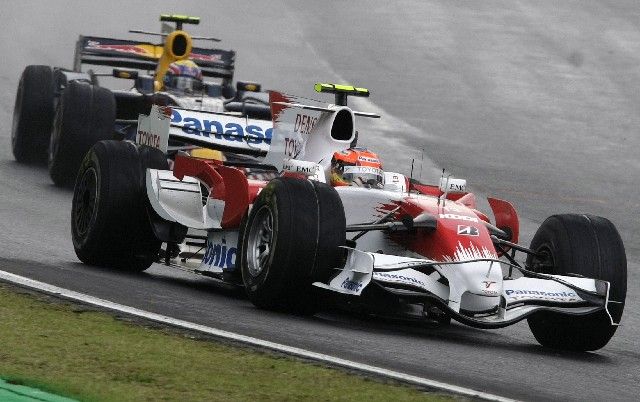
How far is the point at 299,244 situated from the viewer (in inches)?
402

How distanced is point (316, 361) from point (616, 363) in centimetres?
252

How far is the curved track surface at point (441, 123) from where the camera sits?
389 inches

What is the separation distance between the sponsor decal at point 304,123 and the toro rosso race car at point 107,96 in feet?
18.9

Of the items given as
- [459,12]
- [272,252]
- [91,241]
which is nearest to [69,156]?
[91,241]

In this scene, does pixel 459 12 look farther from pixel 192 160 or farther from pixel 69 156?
pixel 192 160

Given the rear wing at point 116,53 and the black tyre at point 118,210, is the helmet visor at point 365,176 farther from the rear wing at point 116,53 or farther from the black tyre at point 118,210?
the rear wing at point 116,53

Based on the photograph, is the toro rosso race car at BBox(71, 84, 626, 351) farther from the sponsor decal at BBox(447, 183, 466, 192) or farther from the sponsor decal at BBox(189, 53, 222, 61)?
the sponsor decal at BBox(189, 53, 222, 61)

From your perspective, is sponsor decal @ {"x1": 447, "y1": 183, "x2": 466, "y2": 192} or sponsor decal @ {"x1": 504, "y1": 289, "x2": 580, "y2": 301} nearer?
sponsor decal @ {"x1": 504, "y1": 289, "x2": 580, "y2": 301}

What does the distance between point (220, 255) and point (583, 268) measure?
2736 mm

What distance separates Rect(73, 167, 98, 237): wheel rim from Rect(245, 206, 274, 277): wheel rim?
2.06 m

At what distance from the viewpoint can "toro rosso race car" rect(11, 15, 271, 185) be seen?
18.6 metres

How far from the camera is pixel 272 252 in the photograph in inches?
406

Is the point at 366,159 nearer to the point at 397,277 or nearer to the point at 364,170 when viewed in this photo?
the point at 364,170

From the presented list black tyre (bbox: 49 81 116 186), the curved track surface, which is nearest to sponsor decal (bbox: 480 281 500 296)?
the curved track surface
